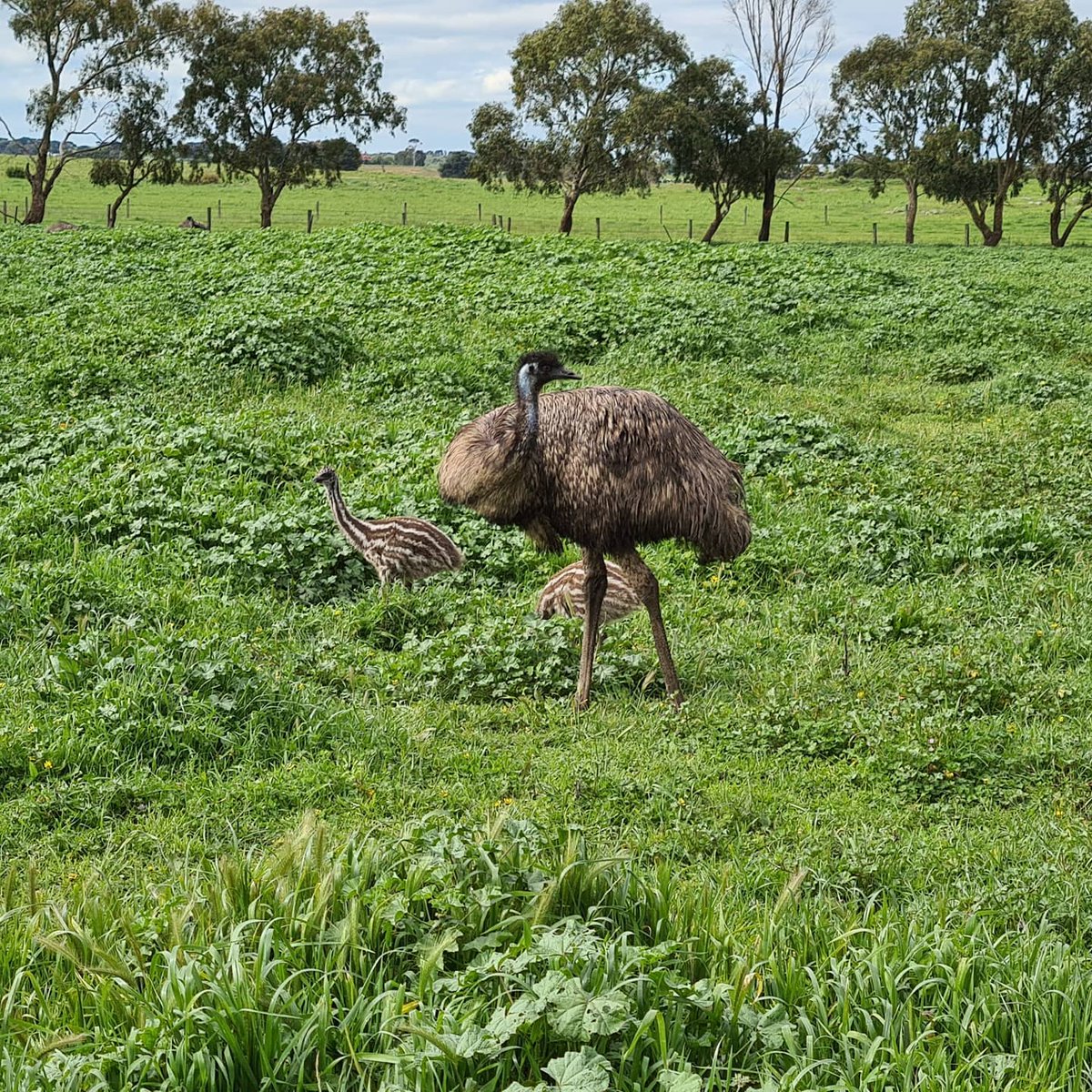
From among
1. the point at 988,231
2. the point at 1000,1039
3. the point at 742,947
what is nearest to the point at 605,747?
the point at 742,947

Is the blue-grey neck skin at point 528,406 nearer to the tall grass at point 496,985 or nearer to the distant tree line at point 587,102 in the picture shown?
the tall grass at point 496,985

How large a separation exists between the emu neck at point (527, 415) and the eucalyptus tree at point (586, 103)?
47.0m

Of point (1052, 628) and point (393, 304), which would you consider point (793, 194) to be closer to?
point (393, 304)

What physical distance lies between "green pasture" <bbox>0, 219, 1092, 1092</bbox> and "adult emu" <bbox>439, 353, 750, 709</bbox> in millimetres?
883

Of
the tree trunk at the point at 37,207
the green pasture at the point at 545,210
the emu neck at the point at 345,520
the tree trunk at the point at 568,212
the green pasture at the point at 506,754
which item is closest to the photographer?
the green pasture at the point at 506,754

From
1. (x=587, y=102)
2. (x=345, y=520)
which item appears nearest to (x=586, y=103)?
(x=587, y=102)

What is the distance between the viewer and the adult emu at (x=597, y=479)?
309 inches

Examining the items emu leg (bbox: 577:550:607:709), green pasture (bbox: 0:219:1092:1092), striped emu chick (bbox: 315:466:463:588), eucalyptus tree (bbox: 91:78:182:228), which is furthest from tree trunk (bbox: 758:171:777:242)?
emu leg (bbox: 577:550:607:709)

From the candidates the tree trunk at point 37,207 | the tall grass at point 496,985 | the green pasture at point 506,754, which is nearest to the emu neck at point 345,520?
the green pasture at point 506,754

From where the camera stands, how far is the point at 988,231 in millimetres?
56188

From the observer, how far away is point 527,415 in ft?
26.0

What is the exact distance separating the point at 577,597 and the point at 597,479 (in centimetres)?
186

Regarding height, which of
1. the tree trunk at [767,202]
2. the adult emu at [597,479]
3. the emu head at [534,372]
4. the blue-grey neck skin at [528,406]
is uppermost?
the tree trunk at [767,202]

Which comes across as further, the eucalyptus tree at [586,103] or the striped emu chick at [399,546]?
the eucalyptus tree at [586,103]
